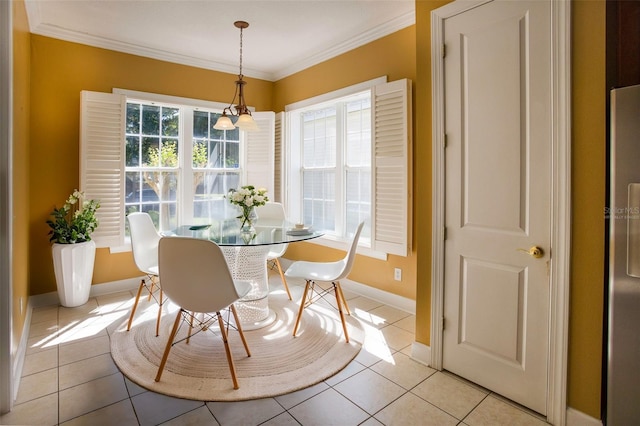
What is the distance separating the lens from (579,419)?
5.91ft

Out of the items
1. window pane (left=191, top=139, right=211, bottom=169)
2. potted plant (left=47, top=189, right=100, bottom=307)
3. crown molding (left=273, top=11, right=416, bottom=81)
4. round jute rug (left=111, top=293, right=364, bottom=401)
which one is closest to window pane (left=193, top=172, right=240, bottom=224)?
window pane (left=191, top=139, right=211, bottom=169)

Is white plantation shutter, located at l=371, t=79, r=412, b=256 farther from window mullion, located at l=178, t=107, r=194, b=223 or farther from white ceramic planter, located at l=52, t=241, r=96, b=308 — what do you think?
white ceramic planter, located at l=52, t=241, r=96, b=308

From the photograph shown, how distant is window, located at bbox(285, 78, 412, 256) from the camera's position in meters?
3.37

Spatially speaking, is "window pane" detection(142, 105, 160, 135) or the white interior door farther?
"window pane" detection(142, 105, 160, 135)

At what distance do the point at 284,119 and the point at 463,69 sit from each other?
286cm

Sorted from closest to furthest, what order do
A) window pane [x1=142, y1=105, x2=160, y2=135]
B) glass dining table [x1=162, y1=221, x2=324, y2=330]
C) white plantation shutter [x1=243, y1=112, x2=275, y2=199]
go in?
glass dining table [x1=162, y1=221, x2=324, y2=330], window pane [x1=142, y1=105, x2=160, y2=135], white plantation shutter [x1=243, y1=112, x2=275, y2=199]

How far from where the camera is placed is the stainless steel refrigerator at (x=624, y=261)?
1524mm

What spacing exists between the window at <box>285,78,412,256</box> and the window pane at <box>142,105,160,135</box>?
5.09ft

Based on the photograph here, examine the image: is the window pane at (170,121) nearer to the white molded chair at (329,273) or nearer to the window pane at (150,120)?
the window pane at (150,120)

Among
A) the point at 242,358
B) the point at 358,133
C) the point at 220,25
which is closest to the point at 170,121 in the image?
the point at 220,25

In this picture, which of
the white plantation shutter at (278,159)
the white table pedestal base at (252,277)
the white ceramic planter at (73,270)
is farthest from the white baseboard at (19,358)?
the white plantation shutter at (278,159)

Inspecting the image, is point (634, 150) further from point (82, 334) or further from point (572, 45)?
point (82, 334)

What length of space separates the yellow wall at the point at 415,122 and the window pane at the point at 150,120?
0.23 meters

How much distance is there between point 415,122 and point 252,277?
193cm
